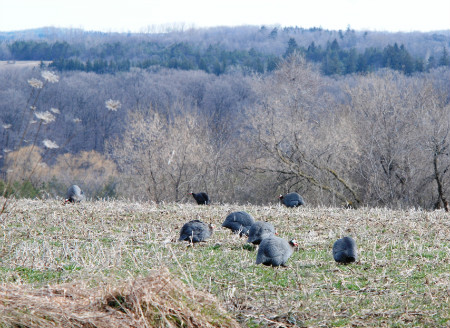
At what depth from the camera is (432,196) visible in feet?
99.7

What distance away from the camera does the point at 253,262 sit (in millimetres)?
8258

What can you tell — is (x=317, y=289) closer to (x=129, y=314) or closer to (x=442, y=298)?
(x=442, y=298)

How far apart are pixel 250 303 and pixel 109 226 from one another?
6499mm

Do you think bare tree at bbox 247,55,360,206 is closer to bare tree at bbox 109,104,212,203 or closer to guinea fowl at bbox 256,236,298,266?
bare tree at bbox 109,104,212,203

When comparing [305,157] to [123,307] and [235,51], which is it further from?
[235,51]

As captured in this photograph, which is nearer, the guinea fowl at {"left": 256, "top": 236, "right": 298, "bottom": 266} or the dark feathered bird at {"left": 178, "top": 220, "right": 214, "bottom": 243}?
the guinea fowl at {"left": 256, "top": 236, "right": 298, "bottom": 266}

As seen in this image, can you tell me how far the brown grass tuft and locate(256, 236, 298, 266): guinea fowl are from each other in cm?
247

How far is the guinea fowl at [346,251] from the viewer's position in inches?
309

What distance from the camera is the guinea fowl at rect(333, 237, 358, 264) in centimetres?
785

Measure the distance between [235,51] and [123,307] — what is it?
4790 inches

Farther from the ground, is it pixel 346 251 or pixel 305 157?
pixel 346 251

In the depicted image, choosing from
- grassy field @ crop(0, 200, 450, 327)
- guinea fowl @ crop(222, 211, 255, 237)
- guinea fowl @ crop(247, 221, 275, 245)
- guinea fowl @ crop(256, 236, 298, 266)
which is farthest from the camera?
guinea fowl @ crop(222, 211, 255, 237)

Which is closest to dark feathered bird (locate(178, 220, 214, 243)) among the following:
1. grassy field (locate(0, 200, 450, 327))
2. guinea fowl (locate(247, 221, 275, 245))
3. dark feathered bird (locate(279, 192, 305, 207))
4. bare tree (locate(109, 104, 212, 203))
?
grassy field (locate(0, 200, 450, 327))

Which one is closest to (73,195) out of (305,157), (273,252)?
(273,252)
